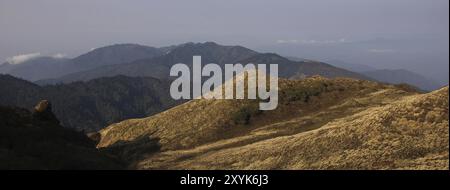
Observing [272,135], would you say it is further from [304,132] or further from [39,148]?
[39,148]

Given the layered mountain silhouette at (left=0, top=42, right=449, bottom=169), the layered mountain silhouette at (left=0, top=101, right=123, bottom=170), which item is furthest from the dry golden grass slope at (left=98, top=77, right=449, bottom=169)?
the layered mountain silhouette at (left=0, top=101, right=123, bottom=170)

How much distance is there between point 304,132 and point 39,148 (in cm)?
2560

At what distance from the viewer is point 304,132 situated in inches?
2063

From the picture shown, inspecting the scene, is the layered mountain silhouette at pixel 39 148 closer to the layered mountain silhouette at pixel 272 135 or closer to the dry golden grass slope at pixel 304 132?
the layered mountain silhouette at pixel 272 135

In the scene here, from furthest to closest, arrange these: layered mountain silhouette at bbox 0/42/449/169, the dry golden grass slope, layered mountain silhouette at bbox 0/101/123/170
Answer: layered mountain silhouette at bbox 0/101/123/170
layered mountain silhouette at bbox 0/42/449/169
the dry golden grass slope

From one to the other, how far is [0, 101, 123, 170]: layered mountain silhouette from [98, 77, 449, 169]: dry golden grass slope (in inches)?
201

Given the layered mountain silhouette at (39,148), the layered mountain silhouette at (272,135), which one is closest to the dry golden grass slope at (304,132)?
the layered mountain silhouette at (272,135)

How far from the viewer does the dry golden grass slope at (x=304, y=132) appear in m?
39.6

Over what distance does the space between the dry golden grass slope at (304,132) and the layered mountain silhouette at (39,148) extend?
5.12 metres

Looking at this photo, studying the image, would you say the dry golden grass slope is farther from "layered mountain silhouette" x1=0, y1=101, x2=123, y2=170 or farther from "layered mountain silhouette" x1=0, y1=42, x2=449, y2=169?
"layered mountain silhouette" x1=0, y1=101, x2=123, y2=170

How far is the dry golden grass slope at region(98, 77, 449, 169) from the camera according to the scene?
3962cm
